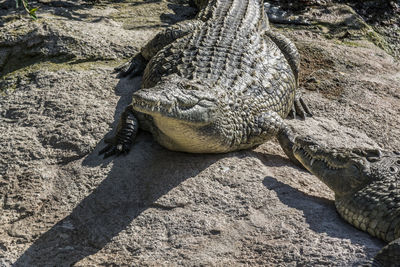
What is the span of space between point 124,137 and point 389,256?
254 cm

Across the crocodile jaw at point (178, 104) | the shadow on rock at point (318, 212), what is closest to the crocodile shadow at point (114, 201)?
the crocodile jaw at point (178, 104)

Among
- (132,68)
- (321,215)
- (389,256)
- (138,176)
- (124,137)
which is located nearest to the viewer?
(389,256)

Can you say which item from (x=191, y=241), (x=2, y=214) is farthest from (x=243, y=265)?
(x=2, y=214)

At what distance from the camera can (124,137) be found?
466cm

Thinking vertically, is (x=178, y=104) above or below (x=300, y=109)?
above

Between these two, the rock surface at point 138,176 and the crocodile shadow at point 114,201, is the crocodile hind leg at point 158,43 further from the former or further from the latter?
the crocodile shadow at point 114,201

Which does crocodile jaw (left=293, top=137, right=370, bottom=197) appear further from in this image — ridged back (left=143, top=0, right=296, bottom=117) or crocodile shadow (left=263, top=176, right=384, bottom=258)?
ridged back (left=143, top=0, right=296, bottom=117)

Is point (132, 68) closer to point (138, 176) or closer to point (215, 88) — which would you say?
point (215, 88)

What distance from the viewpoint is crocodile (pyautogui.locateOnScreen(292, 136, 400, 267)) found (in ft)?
11.1

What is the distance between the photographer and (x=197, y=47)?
5293 millimetres

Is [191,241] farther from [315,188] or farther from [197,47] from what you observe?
[197,47]

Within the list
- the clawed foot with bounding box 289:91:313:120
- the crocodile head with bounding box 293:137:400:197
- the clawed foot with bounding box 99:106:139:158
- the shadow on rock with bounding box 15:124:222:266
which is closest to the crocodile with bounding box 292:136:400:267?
A: the crocodile head with bounding box 293:137:400:197

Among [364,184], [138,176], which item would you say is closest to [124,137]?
[138,176]

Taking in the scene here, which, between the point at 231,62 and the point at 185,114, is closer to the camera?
the point at 185,114
